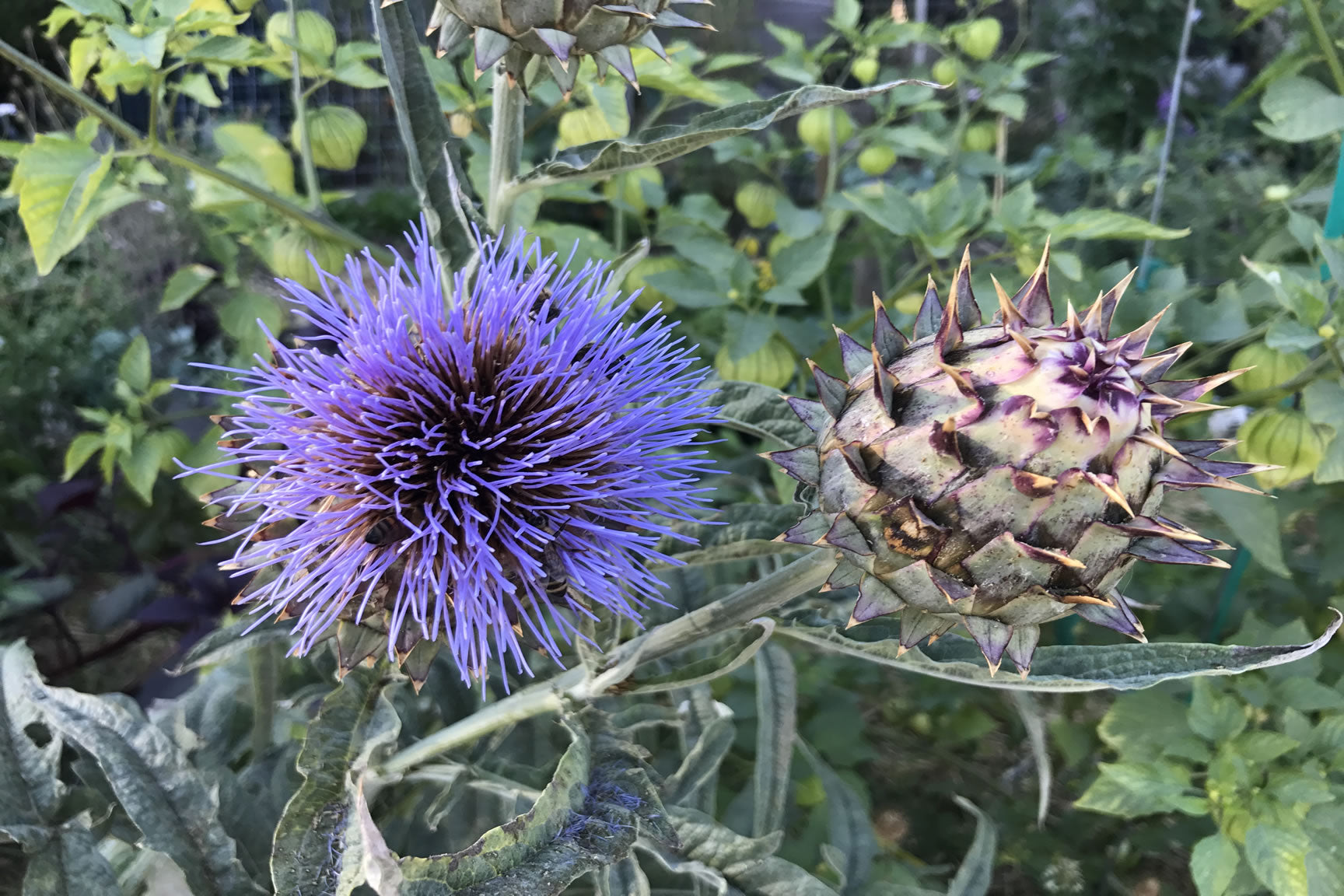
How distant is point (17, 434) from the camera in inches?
59.9

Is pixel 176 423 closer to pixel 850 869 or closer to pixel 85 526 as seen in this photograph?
pixel 85 526

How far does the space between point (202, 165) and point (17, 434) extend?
1.05m

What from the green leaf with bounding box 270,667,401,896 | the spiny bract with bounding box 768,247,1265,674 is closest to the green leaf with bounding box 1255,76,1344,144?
the spiny bract with bounding box 768,247,1265,674

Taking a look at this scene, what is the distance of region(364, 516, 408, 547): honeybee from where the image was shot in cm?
55

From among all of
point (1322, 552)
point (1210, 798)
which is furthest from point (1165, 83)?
point (1210, 798)

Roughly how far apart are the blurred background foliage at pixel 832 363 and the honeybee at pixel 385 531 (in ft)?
0.70

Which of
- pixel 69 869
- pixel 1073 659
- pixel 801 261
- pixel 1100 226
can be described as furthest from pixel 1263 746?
pixel 69 869

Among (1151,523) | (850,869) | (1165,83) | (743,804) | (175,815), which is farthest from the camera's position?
(1165,83)

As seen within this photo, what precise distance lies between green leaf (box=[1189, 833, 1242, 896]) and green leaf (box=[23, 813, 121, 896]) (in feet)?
2.81

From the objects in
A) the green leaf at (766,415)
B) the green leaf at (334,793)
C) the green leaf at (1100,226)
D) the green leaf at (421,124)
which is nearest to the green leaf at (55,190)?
the green leaf at (421,124)

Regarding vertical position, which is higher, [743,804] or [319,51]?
[319,51]

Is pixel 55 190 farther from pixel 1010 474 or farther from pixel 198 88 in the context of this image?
pixel 1010 474

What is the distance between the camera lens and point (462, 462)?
1.87ft

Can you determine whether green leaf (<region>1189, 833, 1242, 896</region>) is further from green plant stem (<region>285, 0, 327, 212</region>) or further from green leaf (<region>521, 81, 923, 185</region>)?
green plant stem (<region>285, 0, 327, 212</region>)
